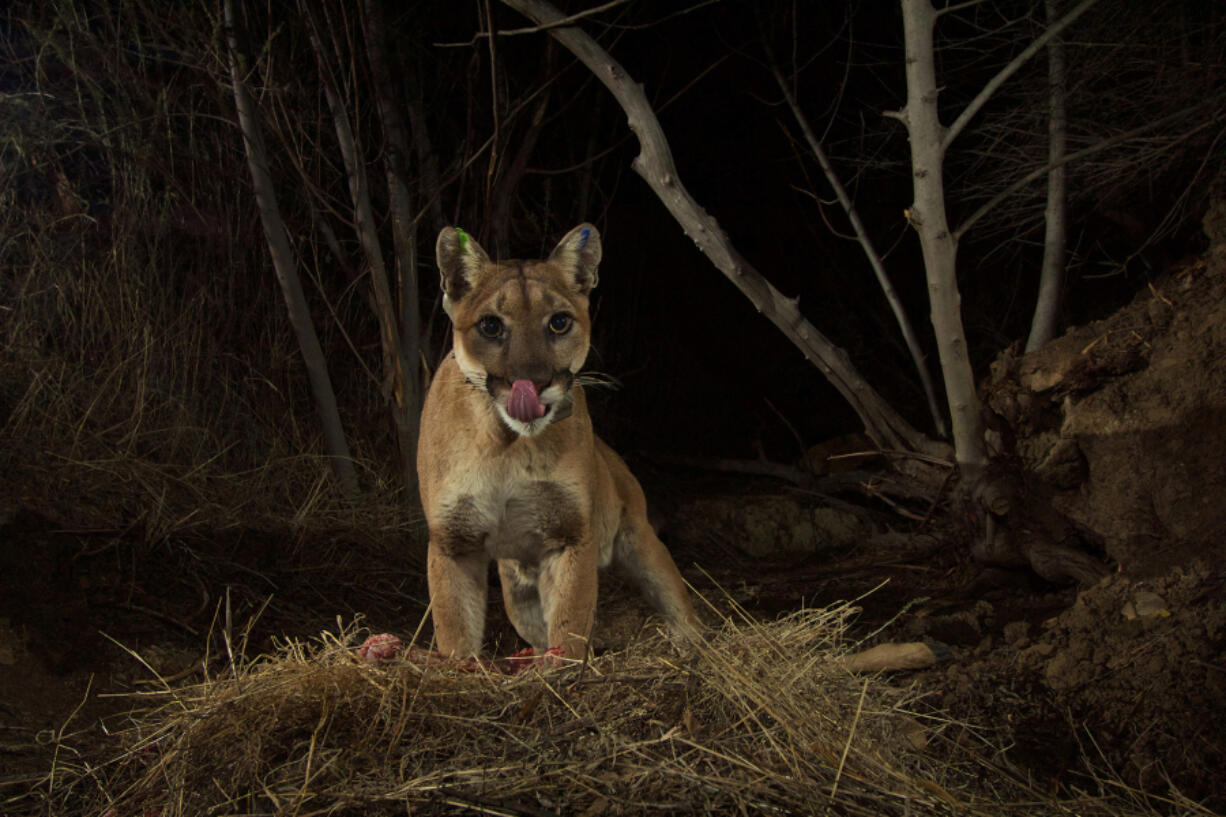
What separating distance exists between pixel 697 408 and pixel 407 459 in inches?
134

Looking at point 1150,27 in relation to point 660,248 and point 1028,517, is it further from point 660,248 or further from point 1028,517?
point 660,248

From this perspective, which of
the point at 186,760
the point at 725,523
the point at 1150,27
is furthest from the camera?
the point at 725,523

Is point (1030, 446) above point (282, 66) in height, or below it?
below

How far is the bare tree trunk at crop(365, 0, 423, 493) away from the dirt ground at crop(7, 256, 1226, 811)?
83cm

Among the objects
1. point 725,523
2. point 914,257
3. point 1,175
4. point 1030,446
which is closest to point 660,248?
point 914,257

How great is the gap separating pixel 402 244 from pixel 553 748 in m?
4.28

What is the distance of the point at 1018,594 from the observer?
17.0 ft

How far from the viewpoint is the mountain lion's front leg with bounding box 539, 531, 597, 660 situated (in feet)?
12.8

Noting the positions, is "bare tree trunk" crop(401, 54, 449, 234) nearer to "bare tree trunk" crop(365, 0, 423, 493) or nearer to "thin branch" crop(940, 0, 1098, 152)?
"bare tree trunk" crop(365, 0, 423, 493)

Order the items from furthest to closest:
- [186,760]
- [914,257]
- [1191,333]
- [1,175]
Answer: [914,257]
[1,175]
[1191,333]
[186,760]

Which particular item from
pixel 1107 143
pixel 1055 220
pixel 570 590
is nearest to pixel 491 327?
pixel 570 590

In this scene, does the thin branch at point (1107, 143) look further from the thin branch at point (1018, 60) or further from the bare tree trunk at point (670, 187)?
the bare tree trunk at point (670, 187)

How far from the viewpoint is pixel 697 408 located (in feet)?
29.6

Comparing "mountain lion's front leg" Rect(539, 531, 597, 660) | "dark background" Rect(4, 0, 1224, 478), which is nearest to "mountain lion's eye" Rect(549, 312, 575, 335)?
"mountain lion's front leg" Rect(539, 531, 597, 660)
